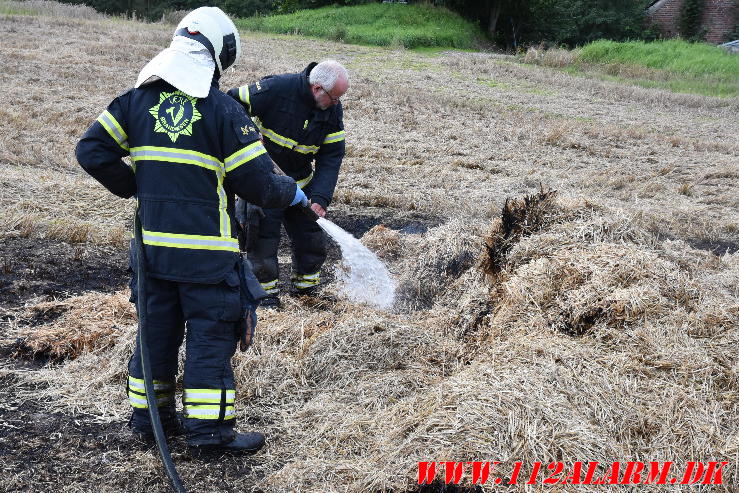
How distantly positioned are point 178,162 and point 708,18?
40.2 meters

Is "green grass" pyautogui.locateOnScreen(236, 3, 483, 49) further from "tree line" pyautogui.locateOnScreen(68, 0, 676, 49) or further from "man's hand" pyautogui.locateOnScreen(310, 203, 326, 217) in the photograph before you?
"man's hand" pyautogui.locateOnScreen(310, 203, 326, 217)

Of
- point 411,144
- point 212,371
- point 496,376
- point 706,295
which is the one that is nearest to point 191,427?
point 212,371

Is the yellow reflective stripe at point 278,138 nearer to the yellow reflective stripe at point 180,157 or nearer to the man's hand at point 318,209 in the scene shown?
the man's hand at point 318,209

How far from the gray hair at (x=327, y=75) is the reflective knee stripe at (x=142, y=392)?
2371 millimetres

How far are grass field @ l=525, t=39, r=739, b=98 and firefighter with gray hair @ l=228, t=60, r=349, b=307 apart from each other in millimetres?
17335

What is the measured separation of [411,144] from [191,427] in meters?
8.23

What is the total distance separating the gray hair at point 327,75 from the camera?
4547 mm

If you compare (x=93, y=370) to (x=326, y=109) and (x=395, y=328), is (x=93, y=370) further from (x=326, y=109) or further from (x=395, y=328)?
(x=326, y=109)

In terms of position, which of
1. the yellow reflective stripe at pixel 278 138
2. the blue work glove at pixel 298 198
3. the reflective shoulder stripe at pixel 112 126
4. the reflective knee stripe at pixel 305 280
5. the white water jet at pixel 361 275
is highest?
the reflective shoulder stripe at pixel 112 126

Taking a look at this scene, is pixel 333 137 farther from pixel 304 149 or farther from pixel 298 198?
pixel 298 198

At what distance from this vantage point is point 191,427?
2953 millimetres

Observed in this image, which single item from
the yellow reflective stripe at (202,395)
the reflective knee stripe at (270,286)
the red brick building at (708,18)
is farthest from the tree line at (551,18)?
the yellow reflective stripe at (202,395)

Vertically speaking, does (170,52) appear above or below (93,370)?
above

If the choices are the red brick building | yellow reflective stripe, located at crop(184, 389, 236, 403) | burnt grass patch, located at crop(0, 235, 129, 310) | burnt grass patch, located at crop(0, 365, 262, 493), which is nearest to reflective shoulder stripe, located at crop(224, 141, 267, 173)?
yellow reflective stripe, located at crop(184, 389, 236, 403)
